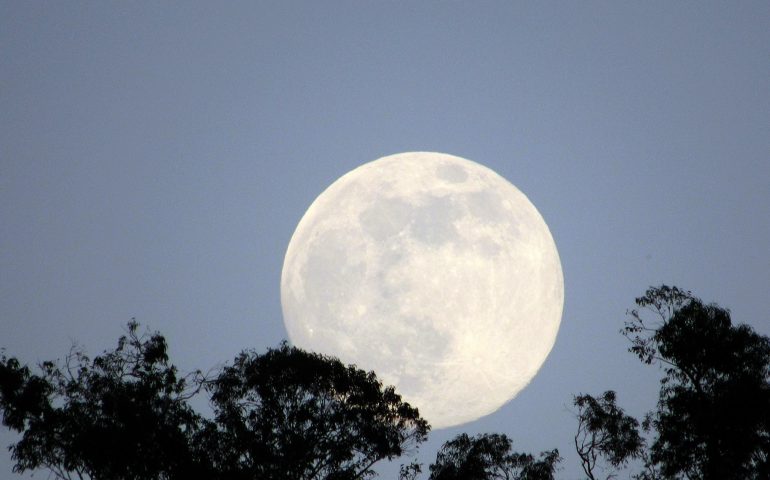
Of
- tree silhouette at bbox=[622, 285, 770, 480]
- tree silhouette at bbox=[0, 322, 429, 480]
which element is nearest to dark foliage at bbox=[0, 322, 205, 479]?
tree silhouette at bbox=[0, 322, 429, 480]

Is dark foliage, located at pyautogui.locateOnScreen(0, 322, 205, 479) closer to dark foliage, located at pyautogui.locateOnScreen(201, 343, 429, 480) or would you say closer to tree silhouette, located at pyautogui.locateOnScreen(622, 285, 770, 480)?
dark foliage, located at pyautogui.locateOnScreen(201, 343, 429, 480)

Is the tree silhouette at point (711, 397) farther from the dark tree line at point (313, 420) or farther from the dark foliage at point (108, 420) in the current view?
the dark foliage at point (108, 420)

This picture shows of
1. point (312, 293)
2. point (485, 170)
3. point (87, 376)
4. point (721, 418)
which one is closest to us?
point (721, 418)

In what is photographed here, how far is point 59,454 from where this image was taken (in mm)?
29141

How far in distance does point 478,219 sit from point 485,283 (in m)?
2.91

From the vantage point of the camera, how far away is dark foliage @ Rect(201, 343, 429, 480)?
2952 cm

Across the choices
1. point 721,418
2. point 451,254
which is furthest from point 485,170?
point 721,418

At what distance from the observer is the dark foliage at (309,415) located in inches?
1162

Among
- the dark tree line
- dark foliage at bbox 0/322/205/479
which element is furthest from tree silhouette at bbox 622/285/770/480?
dark foliage at bbox 0/322/205/479

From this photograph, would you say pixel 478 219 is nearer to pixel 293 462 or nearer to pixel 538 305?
pixel 538 305

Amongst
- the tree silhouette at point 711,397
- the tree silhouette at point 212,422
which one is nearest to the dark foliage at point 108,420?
the tree silhouette at point 212,422

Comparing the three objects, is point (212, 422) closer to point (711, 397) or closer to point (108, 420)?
point (108, 420)

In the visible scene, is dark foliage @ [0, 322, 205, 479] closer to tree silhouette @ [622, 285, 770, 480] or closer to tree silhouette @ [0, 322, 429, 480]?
tree silhouette @ [0, 322, 429, 480]

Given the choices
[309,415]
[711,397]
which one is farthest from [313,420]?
[711,397]
